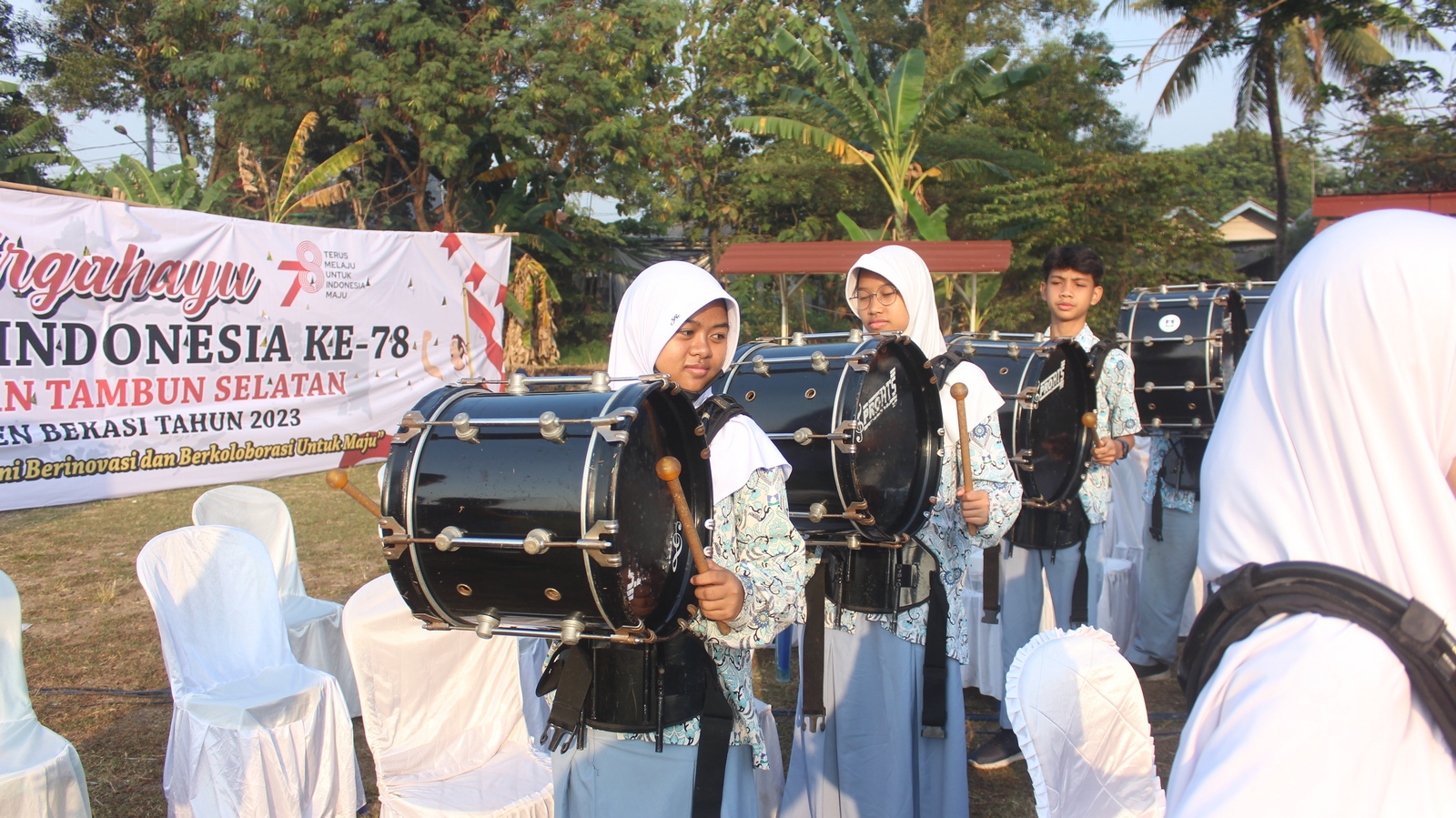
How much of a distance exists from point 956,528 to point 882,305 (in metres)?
0.84

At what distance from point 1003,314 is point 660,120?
365 inches

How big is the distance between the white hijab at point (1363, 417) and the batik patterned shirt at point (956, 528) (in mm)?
2016

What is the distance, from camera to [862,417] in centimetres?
292

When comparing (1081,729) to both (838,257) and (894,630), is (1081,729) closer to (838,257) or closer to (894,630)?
(894,630)

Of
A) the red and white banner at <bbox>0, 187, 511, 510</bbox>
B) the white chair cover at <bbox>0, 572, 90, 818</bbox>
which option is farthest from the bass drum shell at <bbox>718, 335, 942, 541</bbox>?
the red and white banner at <bbox>0, 187, 511, 510</bbox>

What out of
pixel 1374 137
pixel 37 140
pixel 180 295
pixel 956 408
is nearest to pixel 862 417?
pixel 956 408

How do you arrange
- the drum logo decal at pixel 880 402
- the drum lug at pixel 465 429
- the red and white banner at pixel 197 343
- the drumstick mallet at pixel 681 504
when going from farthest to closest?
the red and white banner at pixel 197 343, the drum logo decal at pixel 880 402, the drum lug at pixel 465 429, the drumstick mallet at pixel 681 504

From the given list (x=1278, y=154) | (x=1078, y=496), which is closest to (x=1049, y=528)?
(x=1078, y=496)

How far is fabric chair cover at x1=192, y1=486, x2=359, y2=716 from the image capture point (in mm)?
4395

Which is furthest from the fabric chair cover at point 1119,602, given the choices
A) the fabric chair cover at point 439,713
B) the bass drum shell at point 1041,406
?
the fabric chair cover at point 439,713

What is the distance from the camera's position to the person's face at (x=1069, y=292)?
4.57 m

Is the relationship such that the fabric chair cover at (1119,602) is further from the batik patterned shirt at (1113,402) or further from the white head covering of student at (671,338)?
the white head covering of student at (671,338)

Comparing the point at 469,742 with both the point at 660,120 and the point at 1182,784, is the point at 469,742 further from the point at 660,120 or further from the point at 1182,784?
the point at 660,120

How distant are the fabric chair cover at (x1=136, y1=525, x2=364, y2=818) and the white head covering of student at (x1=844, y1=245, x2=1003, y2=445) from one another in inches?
98.4
